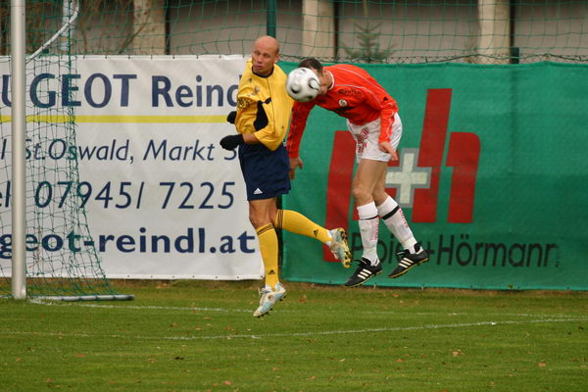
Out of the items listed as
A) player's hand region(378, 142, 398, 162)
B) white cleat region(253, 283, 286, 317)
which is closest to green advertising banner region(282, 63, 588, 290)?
white cleat region(253, 283, 286, 317)

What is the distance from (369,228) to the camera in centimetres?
1123

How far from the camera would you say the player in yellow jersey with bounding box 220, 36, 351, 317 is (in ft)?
34.4

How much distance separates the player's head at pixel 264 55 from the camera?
33.7ft

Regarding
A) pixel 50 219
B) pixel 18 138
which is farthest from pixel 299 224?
pixel 50 219

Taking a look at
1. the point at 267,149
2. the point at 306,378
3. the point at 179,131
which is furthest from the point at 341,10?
the point at 306,378

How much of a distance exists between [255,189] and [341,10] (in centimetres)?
1157

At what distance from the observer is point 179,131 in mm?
15289

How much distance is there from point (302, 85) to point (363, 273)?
70.7 inches

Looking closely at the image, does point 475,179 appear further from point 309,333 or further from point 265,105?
point 265,105

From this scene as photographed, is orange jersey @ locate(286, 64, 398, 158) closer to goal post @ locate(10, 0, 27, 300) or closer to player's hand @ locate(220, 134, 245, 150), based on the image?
player's hand @ locate(220, 134, 245, 150)

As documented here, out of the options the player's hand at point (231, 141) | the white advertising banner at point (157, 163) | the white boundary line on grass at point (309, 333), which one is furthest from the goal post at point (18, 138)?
the player's hand at point (231, 141)

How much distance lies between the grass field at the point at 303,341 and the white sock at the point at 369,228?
77cm

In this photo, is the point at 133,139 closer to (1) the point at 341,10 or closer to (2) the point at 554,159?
(2) the point at 554,159

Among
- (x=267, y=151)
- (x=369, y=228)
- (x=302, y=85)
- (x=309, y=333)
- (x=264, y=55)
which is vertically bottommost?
(x=309, y=333)
